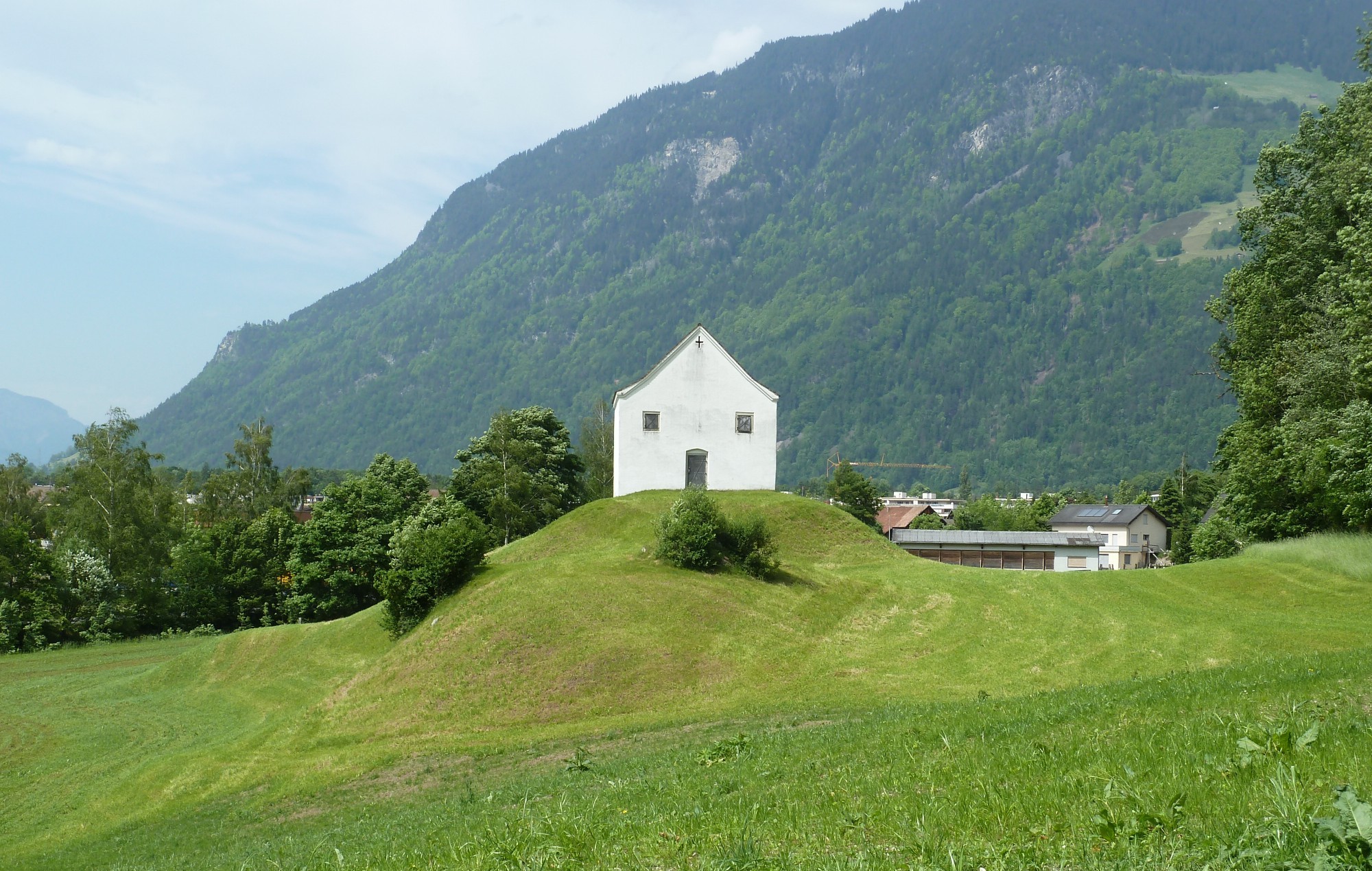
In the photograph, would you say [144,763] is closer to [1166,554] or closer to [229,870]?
[229,870]

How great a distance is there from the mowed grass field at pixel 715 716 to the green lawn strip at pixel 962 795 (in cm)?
6

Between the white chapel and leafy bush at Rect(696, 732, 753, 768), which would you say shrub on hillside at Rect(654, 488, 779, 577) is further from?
leafy bush at Rect(696, 732, 753, 768)

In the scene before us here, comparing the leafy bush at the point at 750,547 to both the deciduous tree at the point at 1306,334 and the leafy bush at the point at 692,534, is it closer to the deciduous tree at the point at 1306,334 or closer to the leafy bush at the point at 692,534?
the leafy bush at the point at 692,534

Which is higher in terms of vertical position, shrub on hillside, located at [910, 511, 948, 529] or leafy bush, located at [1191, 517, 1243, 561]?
leafy bush, located at [1191, 517, 1243, 561]

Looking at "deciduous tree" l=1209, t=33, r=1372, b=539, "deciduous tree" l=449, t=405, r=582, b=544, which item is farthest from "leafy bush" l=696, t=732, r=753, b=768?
"deciduous tree" l=449, t=405, r=582, b=544

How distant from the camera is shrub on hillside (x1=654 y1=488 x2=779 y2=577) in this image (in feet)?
132

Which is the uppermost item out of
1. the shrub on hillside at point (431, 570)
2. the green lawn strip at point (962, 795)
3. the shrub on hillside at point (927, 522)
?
the green lawn strip at point (962, 795)

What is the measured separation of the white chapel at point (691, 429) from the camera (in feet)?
194

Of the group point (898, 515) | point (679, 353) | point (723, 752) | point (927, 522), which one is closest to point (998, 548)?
point (679, 353)

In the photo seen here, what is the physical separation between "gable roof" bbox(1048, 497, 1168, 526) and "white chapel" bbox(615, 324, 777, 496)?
69.1m

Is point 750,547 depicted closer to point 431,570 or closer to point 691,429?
point 431,570

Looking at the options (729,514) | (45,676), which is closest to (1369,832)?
(729,514)

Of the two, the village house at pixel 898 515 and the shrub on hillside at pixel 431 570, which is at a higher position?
the shrub on hillside at pixel 431 570

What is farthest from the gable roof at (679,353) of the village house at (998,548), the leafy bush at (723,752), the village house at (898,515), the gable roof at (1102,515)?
the village house at (898,515)
